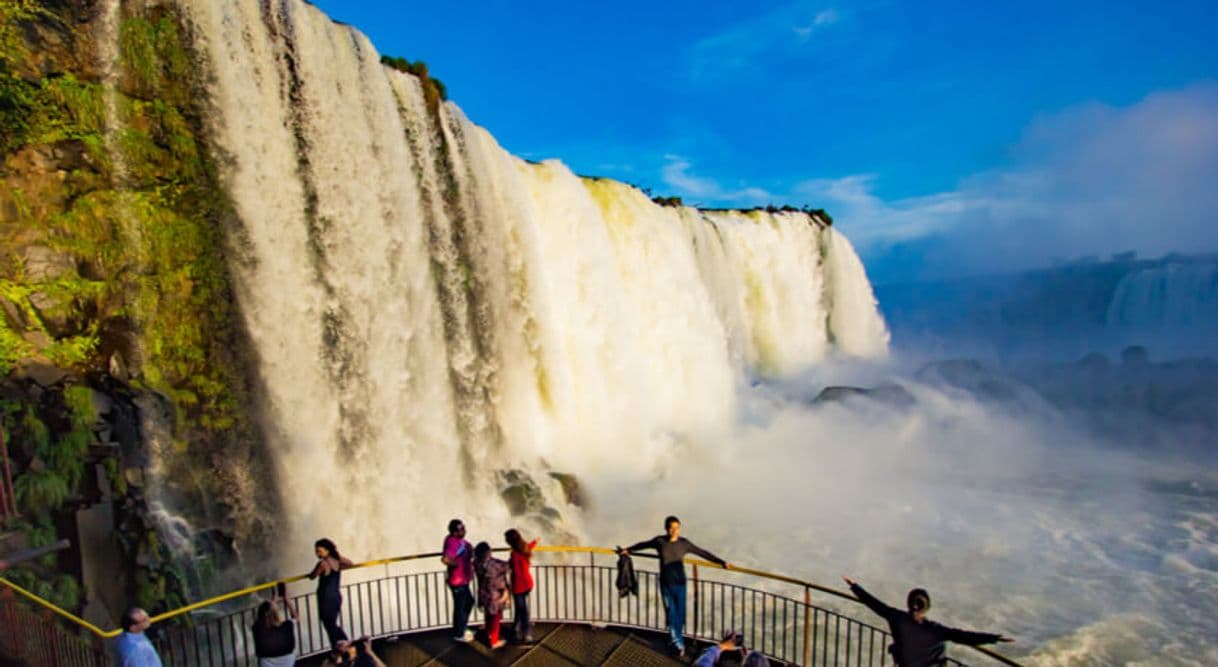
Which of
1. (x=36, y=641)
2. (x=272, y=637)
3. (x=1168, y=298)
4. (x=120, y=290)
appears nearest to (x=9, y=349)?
(x=120, y=290)

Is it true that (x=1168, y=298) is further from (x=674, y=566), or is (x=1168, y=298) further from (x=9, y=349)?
(x=9, y=349)

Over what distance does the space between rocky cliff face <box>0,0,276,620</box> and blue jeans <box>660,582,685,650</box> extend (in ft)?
28.3

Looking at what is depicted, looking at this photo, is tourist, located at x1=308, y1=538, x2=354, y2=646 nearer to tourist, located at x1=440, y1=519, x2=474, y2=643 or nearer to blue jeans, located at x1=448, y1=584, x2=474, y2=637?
tourist, located at x1=440, y1=519, x2=474, y2=643

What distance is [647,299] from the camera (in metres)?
24.3

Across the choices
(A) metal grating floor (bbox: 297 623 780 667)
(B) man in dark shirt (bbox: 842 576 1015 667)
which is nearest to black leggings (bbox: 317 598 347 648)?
(A) metal grating floor (bbox: 297 623 780 667)

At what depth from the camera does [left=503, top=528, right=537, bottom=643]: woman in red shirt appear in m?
6.82

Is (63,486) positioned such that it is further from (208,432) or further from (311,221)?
(311,221)

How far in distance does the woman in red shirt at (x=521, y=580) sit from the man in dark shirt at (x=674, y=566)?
110 cm

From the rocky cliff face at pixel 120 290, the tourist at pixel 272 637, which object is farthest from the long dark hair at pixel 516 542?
the rocky cliff face at pixel 120 290

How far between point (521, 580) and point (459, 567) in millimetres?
712

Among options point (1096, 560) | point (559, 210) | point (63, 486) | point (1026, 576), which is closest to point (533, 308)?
point (559, 210)

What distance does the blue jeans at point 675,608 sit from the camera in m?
6.73

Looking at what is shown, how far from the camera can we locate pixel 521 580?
6.99 m

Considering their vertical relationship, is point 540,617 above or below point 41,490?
below
